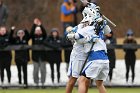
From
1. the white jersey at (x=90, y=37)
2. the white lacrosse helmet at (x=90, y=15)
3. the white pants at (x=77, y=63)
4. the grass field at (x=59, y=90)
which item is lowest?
the grass field at (x=59, y=90)

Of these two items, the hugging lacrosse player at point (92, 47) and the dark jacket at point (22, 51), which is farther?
the dark jacket at point (22, 51)

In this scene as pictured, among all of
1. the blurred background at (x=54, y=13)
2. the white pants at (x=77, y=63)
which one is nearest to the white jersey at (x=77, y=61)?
the white pants at (x=77, y=63)

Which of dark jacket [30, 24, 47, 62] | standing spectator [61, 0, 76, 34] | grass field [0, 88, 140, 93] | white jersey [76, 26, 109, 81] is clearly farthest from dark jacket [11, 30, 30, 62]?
white jersey [76, 26, 109, 81]

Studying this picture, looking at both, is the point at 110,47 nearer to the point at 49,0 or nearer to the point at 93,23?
the point at 93,23

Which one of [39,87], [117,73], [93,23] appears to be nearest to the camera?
[93,23]

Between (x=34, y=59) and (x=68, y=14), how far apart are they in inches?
130

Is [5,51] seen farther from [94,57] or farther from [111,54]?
[94,57]

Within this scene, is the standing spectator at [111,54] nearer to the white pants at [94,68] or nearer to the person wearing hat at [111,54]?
the person wearing hat at [111,54]

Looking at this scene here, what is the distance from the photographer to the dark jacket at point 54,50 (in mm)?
23250

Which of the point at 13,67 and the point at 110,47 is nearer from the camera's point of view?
the point at 110,47

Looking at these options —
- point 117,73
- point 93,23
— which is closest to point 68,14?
point 117,73

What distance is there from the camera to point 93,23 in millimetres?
16062

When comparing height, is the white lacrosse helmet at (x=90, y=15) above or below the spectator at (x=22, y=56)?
above

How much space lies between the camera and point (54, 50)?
2338 cm
